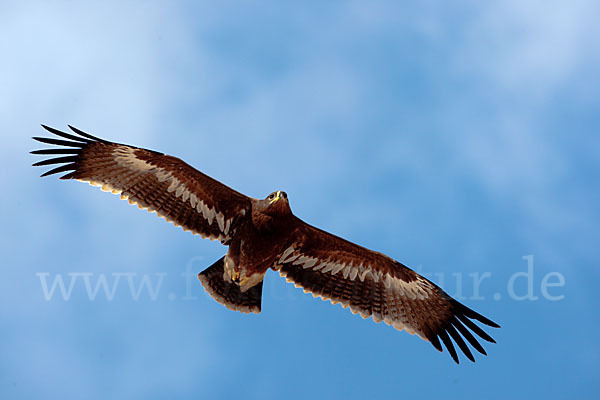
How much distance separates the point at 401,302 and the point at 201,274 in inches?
112

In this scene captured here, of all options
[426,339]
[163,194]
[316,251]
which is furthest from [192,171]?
[426,339]

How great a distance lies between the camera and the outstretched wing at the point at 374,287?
29.5ft

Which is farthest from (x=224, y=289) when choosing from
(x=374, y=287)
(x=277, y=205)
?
(x=374, y=287)

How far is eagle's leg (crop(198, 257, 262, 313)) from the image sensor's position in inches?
355

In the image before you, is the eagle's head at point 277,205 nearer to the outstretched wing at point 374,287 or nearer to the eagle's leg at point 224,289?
the outstretched wing at point 374,287

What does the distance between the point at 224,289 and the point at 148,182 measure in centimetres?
181

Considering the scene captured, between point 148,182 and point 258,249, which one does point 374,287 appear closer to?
point 258,249

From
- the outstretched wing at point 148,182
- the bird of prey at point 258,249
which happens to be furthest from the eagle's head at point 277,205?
the outstretched wing at point 148,182

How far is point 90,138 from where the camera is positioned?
882 cm

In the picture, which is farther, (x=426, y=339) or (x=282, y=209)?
(x=426, y=339)

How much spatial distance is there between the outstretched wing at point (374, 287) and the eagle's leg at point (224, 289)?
0.62 metres

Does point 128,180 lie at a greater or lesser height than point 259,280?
greater

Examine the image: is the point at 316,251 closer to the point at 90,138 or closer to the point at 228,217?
the point at 228,217

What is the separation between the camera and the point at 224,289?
905 centimetres
